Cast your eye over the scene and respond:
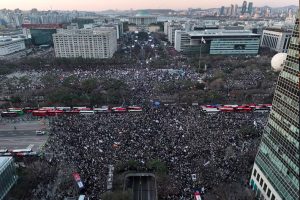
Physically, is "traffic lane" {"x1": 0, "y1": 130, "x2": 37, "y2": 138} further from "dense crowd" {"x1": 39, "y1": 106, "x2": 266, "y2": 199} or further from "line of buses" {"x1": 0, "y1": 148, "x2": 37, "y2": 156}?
"line of buses" {"x1": 0, "y1": 148, "x2": 37, "y2": 156}

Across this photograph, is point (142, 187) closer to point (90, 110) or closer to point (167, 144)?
point (167, 144)

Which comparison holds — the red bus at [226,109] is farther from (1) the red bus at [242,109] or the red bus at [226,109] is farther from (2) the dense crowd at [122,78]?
(2) the dense crowd at [122,78]

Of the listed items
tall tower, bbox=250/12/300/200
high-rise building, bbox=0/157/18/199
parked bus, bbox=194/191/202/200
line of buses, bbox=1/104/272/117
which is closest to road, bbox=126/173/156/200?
parked bus, bbox=194/191/202/200

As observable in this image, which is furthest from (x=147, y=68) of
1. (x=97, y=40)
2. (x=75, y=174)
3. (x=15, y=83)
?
(x=75, y=174)

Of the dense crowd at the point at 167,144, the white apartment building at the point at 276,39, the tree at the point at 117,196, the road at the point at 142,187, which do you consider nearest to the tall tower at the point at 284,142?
the dense crowd at the point at 167,144

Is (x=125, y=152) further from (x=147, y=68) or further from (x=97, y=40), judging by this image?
(x=97, y=40)
